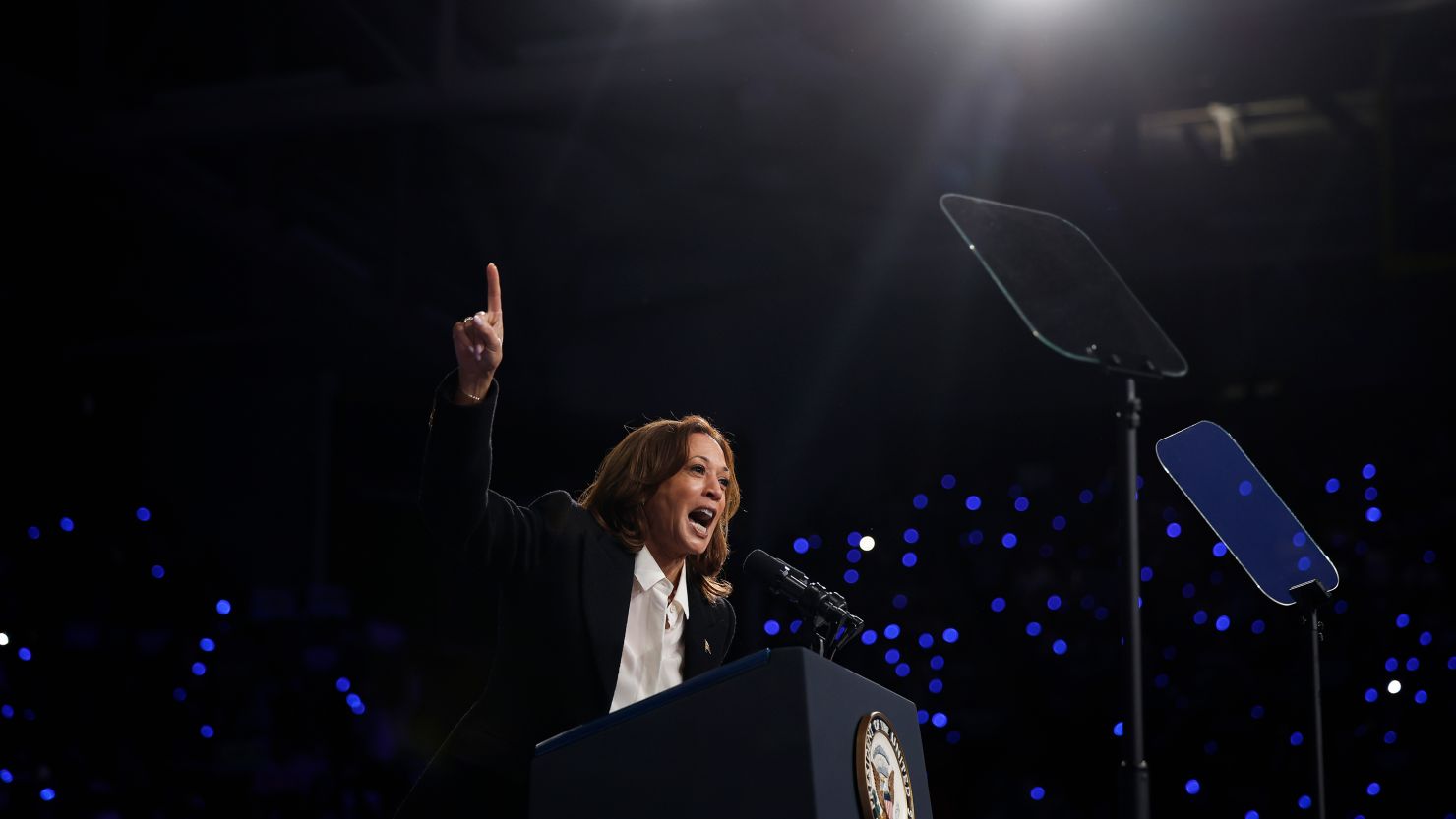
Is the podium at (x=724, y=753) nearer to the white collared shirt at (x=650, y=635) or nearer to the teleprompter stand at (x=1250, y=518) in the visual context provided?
the white collared shirt at (x=650, y=635)

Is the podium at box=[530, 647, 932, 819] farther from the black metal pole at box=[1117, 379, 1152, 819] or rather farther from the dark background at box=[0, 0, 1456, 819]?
the dark background at box=[0, 0, 1456, 819]

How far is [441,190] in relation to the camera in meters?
8.02

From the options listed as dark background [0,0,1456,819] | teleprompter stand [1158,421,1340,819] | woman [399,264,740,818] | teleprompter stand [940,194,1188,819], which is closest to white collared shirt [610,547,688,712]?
woman [399,264,740,818]

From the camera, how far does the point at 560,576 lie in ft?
6.84

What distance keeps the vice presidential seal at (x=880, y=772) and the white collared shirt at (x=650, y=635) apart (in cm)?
42

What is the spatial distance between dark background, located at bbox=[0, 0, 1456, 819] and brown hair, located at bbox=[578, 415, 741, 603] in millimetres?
3001

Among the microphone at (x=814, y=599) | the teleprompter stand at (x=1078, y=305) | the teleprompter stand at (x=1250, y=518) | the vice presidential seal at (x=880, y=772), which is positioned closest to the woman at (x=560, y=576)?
the microphone at (x=814, y=599)

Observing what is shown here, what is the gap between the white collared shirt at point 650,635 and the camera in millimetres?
2074

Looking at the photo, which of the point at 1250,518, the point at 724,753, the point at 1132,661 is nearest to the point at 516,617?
the point at 724,753

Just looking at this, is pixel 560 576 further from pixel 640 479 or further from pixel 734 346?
pixel 734 346

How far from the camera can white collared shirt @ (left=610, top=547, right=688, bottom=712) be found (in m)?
2.07

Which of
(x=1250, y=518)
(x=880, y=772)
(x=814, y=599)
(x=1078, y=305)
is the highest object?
(x=1078, y=305)

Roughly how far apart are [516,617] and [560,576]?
0.09 m

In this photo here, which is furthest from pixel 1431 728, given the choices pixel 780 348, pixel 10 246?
pixel 10 246
